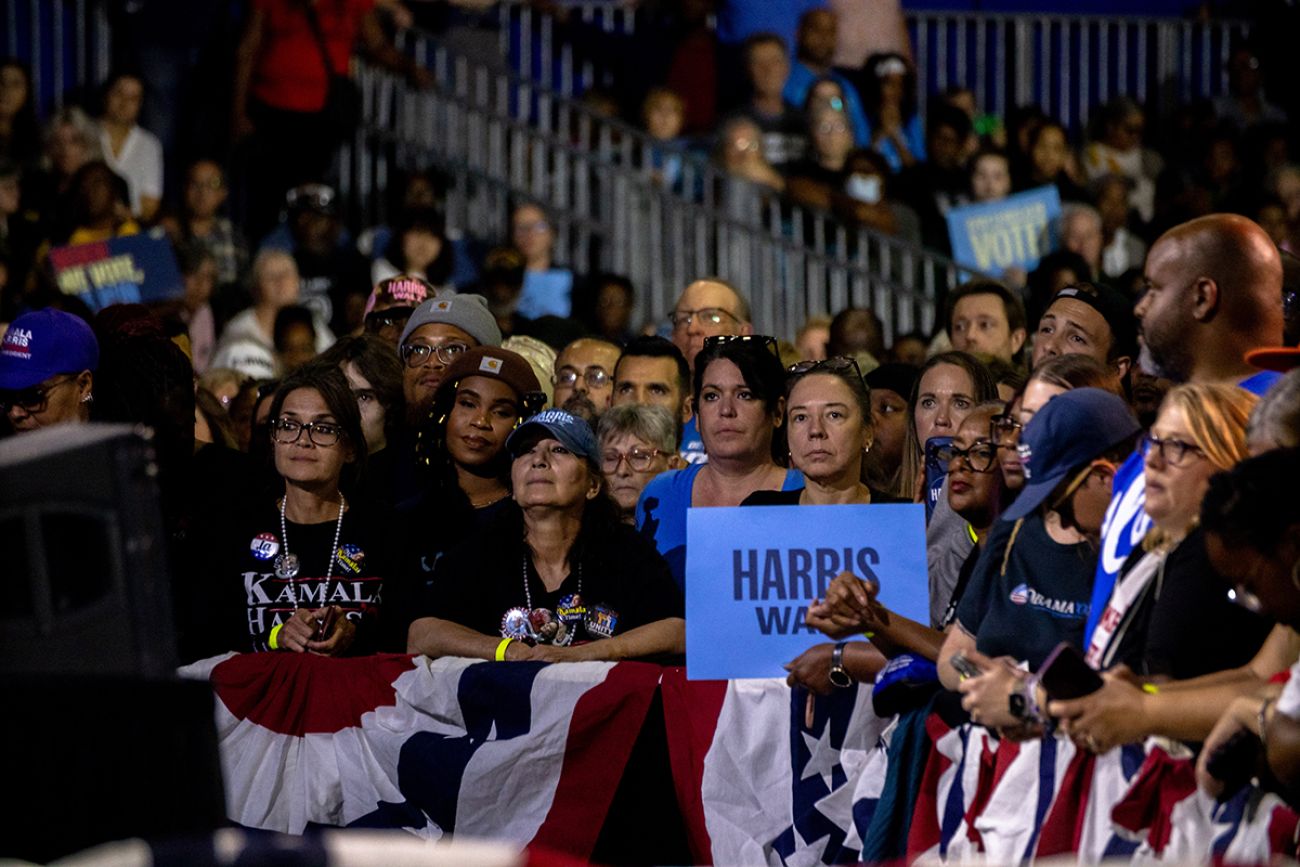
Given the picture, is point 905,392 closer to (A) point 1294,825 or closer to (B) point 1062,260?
(B) point 1062,260

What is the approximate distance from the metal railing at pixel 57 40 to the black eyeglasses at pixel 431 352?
708 centimetres

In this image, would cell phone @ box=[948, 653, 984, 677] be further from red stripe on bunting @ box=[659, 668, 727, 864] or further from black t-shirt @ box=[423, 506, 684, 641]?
black t-shirt @ box=[423, 506, 684, 641]

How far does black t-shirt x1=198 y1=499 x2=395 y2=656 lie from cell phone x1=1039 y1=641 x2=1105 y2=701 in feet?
9.30

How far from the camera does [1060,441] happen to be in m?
5.37

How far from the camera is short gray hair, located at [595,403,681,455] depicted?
25.1 feet

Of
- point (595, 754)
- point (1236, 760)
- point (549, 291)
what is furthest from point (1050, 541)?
point (549, 291)

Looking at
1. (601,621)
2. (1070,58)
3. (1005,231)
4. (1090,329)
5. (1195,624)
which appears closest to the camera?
(1195,624)

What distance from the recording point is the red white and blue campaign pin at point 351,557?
6.88 m

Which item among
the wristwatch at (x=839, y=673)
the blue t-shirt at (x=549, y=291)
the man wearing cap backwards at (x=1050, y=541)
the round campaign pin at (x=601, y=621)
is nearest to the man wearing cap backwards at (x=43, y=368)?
the round campaign pin at (x=601, y=621)

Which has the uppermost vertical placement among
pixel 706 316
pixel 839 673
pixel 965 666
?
pixel 706 316

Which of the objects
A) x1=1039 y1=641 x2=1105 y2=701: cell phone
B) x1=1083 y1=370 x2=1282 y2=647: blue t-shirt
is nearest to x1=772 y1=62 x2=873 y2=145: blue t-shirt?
x1=1083 y1=370 x2=1282 y2=647: blue t-shirt

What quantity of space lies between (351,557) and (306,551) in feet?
0.51

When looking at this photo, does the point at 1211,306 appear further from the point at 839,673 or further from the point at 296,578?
the point at 296,578

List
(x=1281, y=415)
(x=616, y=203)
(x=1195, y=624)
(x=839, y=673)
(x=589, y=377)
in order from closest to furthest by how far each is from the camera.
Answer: (x=1281, y=415) < (x=1195, y=624) < (x=839, y=673) < (x=589, y=377) < (x=616, y=203)
